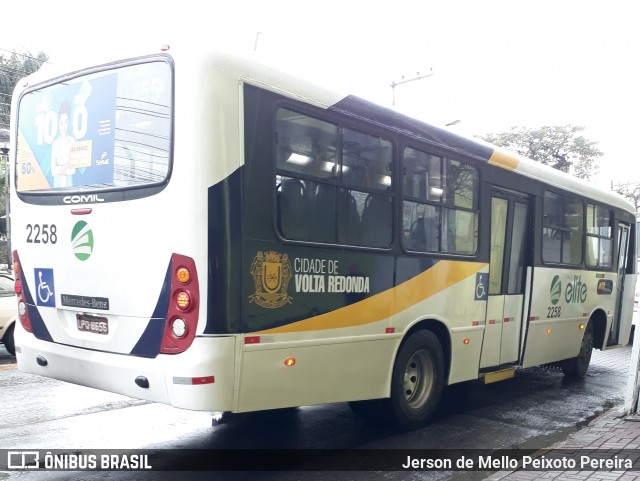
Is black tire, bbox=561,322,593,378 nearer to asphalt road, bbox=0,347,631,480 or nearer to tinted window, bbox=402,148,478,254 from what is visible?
asphalt road, bbox=0,347,631,480

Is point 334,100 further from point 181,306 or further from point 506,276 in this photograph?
point 506,276

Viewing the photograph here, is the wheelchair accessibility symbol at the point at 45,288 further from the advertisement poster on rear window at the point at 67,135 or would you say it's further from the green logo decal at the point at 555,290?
the green logo decal at the point at 555,290

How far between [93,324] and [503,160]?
5116mm

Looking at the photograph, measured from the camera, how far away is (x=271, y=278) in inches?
195

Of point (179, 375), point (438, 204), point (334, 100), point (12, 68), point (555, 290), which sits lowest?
point (179, 375)

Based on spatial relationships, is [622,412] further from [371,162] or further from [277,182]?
[277,182]

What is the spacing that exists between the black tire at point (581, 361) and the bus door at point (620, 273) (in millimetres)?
845

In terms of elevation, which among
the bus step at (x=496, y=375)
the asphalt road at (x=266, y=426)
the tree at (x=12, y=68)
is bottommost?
the asphalt road at (x=266, y=426)

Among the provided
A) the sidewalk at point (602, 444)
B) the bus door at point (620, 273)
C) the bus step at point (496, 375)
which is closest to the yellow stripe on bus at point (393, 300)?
the bus step at point (496, 375)

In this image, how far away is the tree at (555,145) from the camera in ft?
144

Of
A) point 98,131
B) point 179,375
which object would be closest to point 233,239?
point 179,375

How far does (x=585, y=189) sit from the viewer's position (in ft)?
32.7

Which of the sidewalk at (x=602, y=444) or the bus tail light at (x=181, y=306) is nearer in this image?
the bus tail light at (x=181, y=306)

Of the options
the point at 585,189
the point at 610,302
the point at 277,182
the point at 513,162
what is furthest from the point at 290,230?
the point at 610,302
